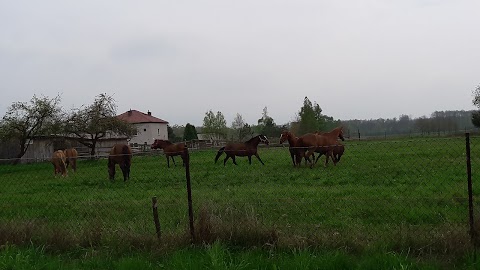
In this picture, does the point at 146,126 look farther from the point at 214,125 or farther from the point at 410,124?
the point at 410,124

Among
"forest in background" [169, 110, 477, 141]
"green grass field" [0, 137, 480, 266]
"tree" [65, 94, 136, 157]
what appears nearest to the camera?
"green grass field" [0, 137, 480, 266]

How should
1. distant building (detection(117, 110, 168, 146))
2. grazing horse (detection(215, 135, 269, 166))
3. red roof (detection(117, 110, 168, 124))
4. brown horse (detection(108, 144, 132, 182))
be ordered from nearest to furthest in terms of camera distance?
brown horse (detection(108, 144, 132, 182)), grazing horse (detection(215, 135, 269, 166)), distant building (detection(117, 110, 168, 146)), red roof (detection(117, 110, 168, 124))

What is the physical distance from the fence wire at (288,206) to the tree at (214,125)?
55.8 m

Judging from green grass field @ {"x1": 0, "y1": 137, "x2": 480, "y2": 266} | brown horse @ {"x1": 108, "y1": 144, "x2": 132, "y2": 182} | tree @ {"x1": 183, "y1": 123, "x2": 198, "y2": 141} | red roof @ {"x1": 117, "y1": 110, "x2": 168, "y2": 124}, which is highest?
red roof @ {"x1": 117, "y1": 110, "x2": 168, "y2": 124}

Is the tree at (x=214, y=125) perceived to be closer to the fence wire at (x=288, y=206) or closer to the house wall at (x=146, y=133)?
the house wall at (x=146, y=133)

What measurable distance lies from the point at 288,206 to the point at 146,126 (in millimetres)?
60476

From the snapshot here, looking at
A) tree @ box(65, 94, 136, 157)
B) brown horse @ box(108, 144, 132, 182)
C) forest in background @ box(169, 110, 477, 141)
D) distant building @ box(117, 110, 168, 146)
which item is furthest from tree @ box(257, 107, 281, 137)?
brown horse @ box(108, 144, 132, 182)

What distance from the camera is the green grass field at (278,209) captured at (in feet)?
18.4

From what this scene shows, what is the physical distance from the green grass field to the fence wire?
0.02 metres

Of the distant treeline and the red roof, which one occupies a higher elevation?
the red roof

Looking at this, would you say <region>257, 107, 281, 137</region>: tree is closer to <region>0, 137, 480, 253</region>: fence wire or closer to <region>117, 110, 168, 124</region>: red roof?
<region>117, 110, 168, 124</region>: red roof

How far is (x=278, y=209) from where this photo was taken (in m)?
8.25

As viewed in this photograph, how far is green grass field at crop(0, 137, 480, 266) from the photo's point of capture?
560cm

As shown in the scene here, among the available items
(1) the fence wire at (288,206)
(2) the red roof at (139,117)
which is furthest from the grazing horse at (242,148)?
(2) the red roof at (139,117)
